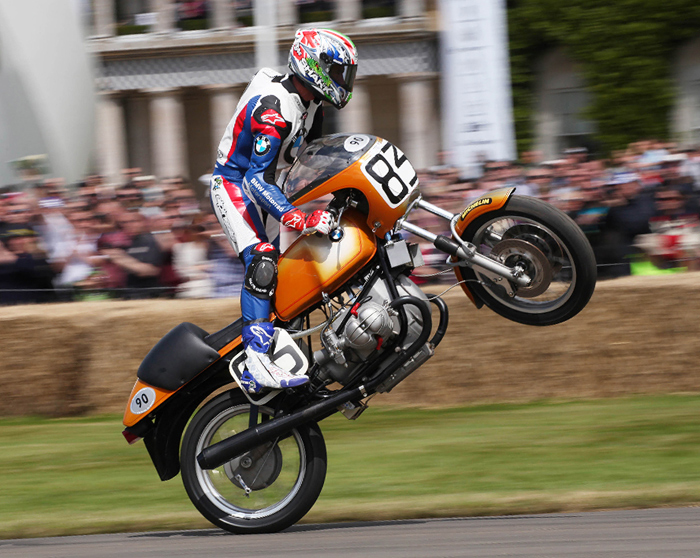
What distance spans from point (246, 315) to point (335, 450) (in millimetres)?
2244

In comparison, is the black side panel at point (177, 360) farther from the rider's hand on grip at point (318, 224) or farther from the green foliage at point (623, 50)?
the green foliage at point (623, 50)

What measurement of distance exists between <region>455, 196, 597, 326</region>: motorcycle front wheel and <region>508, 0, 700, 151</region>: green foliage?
11906 millimetres

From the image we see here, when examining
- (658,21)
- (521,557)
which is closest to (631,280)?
(521,557)

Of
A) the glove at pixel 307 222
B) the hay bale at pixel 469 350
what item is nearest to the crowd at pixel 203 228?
the hay bale at pixel 469 350

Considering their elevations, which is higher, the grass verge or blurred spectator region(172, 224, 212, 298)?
blurred spectator region(172, 224, 212, 298)

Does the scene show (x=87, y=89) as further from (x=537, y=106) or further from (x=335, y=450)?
(x=335, y=450)

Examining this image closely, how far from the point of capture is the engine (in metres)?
4.98

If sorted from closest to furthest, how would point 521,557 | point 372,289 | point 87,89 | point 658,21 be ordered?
point 521,557
point 372,289
point 658,21
point 87,89

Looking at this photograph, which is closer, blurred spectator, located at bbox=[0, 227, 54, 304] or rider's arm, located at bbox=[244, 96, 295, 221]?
rider's arm, located at bbox=[244, 96, 295, 221]

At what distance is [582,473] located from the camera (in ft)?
19.5

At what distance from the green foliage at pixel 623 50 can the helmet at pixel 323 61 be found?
12164mm

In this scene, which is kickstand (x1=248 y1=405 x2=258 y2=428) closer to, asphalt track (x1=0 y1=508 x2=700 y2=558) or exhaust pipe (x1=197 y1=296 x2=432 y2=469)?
exhaust pipe (x1=197 y1=296 x2=432 y2=469)

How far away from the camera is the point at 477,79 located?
1645cm

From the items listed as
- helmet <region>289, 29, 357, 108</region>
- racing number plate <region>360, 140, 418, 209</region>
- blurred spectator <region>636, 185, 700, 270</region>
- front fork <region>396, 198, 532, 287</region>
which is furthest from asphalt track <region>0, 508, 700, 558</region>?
blurred spectator <region>636, 185, 700, 270</region>
